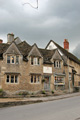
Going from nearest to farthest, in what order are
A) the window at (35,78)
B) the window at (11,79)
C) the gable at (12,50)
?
the window at (11,79) < the gable at (12,50) < the window at (35,78)

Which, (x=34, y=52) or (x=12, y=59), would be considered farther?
(x=34, y=52)

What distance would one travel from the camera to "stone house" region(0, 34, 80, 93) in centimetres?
2191

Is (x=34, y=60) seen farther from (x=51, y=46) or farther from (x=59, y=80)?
(x=51, y=46)

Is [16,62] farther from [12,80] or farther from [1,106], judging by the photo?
[1,106]

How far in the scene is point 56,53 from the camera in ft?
88.0

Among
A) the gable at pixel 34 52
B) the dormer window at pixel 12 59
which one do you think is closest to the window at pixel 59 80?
the gable at pixel 34 52

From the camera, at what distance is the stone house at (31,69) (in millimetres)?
21906

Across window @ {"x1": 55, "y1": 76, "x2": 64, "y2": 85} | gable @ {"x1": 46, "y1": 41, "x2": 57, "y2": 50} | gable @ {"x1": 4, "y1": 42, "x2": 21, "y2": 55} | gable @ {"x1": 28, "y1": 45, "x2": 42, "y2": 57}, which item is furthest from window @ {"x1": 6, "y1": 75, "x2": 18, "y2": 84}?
gable @ {"x1": 46, "y1": 41, "x2": 57, "y2": 50}

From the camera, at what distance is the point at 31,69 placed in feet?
77.6

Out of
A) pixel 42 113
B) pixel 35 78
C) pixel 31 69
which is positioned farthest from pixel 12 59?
pixel 42 113

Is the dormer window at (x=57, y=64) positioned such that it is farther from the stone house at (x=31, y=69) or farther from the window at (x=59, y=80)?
the window at (x=59, y=80)

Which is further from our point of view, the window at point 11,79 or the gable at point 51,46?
the gable at point 51,46

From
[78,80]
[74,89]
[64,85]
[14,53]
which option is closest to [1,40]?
[14,53]

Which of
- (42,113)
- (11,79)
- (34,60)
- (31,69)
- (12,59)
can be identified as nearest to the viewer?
(42,113)
